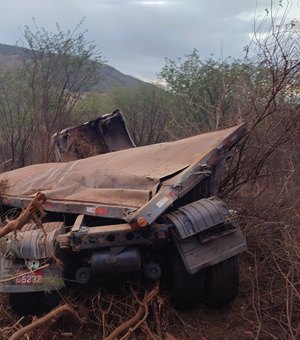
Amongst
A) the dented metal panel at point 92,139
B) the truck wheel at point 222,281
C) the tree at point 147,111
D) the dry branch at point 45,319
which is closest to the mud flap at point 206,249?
the truck wheel at point 222,281

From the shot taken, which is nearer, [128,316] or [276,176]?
[128,316]

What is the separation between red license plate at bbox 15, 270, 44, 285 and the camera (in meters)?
4.56

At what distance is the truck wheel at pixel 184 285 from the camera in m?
4.89

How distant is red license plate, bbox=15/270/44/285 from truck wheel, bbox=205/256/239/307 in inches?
57.6

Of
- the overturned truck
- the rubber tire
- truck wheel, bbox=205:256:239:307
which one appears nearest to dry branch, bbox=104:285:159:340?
the overturned truck

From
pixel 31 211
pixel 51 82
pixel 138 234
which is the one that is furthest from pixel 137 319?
pixel 51 82

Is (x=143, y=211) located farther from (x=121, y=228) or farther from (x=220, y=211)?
(x=220, y=211)

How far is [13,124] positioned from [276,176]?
8.38 metres

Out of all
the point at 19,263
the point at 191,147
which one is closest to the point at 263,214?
the point at 191,147

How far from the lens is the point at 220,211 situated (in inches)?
190

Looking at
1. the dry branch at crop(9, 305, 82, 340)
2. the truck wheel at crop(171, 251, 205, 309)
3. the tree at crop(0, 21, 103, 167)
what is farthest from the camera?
the tree at crop(0, 21, 103, 167)

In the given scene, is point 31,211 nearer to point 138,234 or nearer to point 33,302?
point 138,234

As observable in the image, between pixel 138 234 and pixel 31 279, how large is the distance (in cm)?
95

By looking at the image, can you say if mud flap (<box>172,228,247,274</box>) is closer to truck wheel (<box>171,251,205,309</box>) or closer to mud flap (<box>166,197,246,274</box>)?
mud flap (<box>166,197,246,274</box>)
